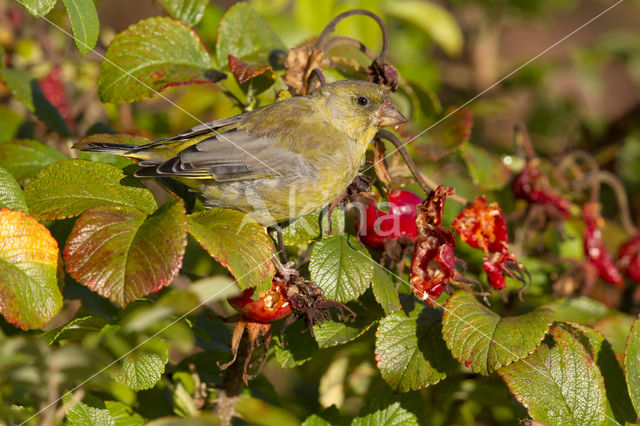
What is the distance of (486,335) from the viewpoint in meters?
1.56

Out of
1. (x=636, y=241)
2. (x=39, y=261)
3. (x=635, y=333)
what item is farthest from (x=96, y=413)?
(x=636, y=241)

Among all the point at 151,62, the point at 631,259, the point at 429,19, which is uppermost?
the point at 151,62

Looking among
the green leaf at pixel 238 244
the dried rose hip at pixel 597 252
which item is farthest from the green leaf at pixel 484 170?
the green leaf at pixel 238 244

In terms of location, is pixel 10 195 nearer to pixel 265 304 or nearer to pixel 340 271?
pixel 265 304

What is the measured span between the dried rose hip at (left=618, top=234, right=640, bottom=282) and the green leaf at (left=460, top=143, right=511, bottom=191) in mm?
599

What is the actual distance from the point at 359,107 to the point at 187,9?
68cm

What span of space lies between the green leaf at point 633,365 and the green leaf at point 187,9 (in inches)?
65.2

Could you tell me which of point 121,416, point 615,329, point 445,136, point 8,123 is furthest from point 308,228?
point 8,123

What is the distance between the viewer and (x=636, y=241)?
2.53 meters

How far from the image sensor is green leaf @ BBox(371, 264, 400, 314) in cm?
154

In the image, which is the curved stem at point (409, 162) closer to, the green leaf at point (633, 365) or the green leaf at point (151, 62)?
the green leaf at point (151, 62)

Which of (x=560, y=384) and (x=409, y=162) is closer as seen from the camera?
(x=560, y=384)

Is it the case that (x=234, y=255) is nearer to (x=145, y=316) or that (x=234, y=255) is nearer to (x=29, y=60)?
(x=145, y=316)

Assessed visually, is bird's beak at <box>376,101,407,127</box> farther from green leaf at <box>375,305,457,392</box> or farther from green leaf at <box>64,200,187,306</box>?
green leaf at <box>64,200,187,306</box>
